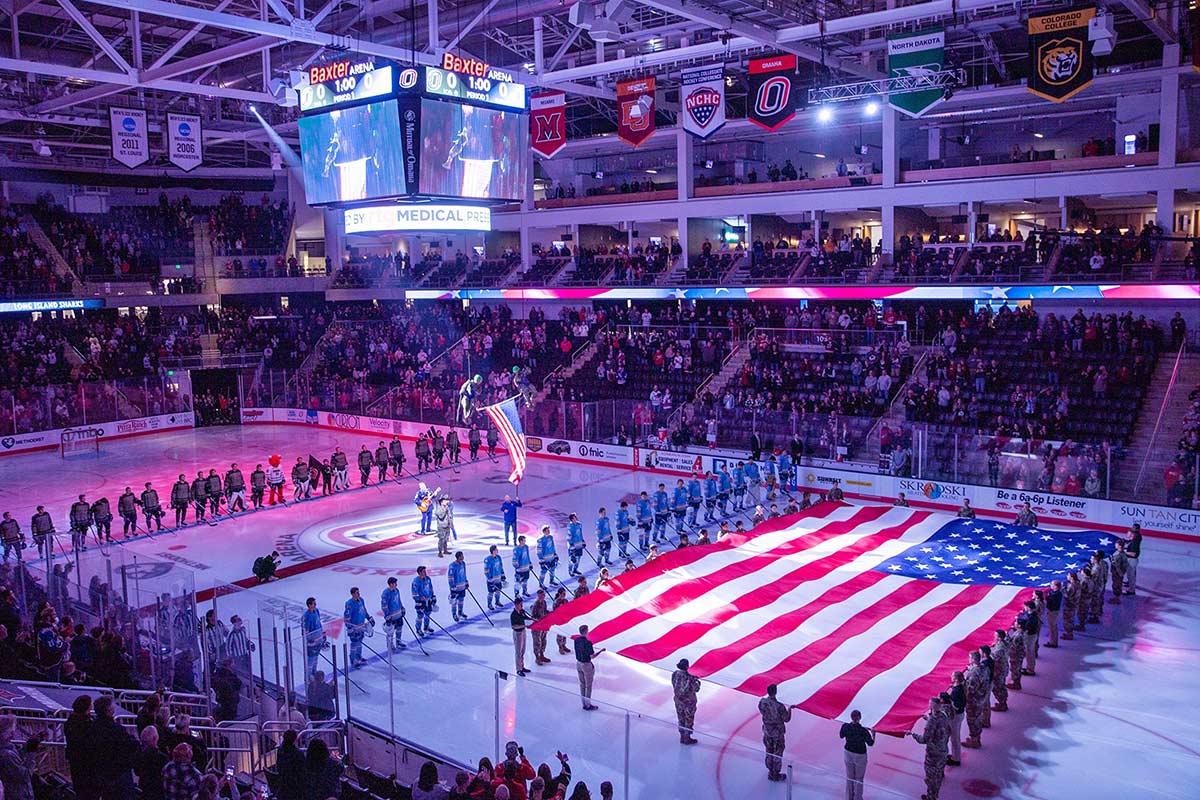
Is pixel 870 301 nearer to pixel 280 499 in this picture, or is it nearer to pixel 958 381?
pixel 958 381

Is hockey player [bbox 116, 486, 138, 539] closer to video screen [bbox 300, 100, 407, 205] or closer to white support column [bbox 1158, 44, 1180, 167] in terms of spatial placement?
video screen [bbox 300, 100, 407, 205]

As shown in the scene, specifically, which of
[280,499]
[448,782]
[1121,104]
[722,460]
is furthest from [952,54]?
[448,782]

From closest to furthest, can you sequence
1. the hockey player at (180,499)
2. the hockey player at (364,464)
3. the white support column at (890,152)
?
the hockey player at (180,499) < the hockey player at (364,464) < the white support column at (890,152)

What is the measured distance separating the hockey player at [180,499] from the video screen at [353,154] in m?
8.56

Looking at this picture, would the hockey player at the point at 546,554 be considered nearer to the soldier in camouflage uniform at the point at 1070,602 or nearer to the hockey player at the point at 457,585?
the hockey player at the point at 457,585

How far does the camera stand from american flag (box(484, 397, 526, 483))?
2398cm

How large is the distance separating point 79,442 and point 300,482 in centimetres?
1321

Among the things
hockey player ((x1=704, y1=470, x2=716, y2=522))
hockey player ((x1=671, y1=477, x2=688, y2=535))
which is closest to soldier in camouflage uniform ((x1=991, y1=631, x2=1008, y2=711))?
hockey player ((x1=671, y1=477, x2=688, y2=535))

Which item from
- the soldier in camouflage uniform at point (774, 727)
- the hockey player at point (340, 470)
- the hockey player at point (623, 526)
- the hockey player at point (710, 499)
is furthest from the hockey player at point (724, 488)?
the soldier in camouflage uniform at point (774, 727)

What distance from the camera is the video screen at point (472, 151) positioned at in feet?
60.5

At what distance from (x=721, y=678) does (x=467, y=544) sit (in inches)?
433

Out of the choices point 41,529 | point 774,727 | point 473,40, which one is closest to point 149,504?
point 41,529

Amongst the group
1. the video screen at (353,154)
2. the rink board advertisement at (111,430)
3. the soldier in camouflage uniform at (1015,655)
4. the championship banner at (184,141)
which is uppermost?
the championship banner at (184,141)

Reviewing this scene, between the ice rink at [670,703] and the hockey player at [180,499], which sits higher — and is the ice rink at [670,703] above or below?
below
